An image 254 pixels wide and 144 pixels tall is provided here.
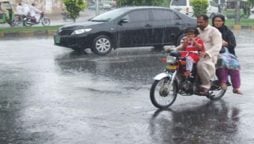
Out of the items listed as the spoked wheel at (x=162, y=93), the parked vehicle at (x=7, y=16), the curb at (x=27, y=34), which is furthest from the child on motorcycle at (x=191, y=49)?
the parked vehicle at (x=7, y=16)

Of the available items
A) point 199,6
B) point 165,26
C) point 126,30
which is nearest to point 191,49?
point 126,30

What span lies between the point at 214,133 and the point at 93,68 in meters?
6.58

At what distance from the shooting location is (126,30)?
1653 centimetres

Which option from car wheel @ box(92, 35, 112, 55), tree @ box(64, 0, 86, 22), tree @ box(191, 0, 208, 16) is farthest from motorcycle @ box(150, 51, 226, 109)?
tree @ box(191, 0, 208, 16)

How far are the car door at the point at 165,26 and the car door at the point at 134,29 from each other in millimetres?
292

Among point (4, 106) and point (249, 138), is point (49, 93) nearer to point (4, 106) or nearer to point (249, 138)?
point (4, 106)

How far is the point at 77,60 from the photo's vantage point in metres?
14.8

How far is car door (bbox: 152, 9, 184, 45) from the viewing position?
1722cm

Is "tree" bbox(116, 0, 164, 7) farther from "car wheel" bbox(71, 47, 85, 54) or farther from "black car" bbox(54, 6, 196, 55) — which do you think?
"car wheel" bbox(71, 47, 85, 54)

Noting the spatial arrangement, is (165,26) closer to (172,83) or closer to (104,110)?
(172,83)

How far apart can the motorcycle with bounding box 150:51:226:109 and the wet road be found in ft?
0.53

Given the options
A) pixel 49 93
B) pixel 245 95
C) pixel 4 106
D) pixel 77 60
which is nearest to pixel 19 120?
pixel 4 106

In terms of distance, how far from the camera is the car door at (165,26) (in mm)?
17219

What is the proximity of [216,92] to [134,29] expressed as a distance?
294 inches
